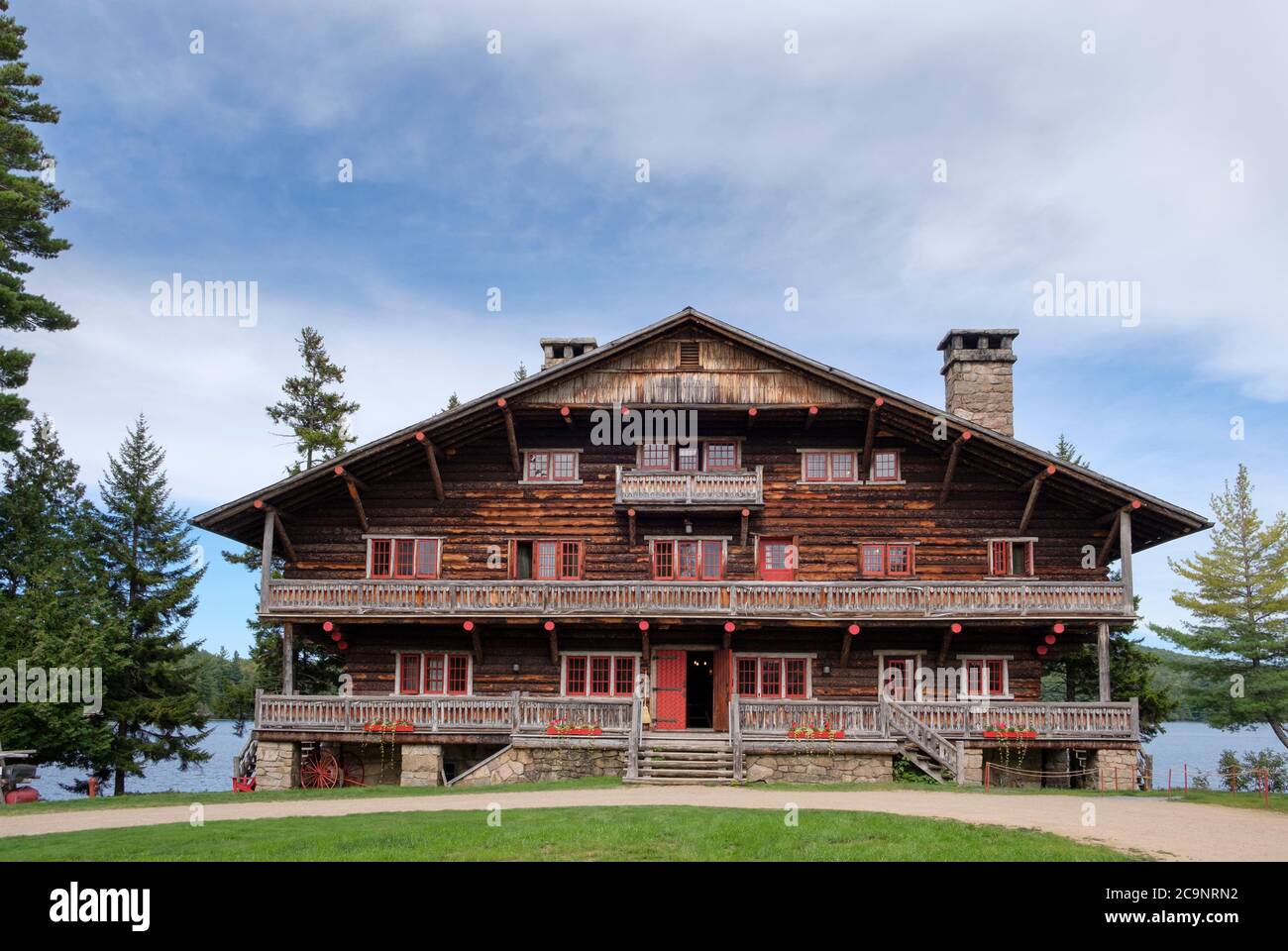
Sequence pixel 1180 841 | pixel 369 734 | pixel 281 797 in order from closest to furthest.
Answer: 1. pixel 1180 841
2. pixel 281 797
3. pixel 369 734

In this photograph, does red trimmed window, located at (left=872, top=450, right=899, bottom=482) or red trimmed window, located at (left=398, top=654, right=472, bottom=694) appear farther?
red trimmed window, located at (left=872, top=450, right=899, bottom=482)

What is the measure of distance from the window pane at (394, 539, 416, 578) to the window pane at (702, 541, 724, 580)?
8569 millimetres

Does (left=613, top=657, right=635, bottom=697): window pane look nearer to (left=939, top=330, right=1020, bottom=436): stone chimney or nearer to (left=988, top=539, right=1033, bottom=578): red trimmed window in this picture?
(left=988, top=539, right=1033, bottom=578): red trimmed window

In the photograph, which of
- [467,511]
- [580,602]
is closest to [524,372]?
[467,511]

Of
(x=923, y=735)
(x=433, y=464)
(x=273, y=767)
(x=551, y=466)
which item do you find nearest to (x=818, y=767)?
(x=923, y=735)

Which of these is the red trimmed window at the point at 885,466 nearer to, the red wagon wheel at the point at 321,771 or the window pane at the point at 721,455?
the window pane at the point at 721,455

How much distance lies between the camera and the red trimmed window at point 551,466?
31578 millimetres

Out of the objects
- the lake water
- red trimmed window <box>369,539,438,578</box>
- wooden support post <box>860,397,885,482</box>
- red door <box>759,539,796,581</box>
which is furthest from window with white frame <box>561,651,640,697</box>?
the lake water

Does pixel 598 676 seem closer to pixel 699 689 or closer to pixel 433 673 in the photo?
pixel 699 689

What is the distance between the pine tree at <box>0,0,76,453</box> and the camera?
36438 millimetres

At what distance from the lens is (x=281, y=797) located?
22.6 m

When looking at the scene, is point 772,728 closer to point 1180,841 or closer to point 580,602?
point 580,602

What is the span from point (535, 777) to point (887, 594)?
10519 mm
